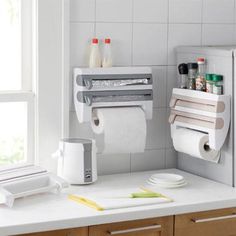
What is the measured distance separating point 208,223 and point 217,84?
2.09 feet

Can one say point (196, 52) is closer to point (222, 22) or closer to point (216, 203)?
point (222, 22)

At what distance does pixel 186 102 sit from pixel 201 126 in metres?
0.16

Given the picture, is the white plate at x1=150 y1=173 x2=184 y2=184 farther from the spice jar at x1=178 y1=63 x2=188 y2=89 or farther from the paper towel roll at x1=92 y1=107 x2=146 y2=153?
the spice jar at x1=178 y1=63 x2=188 y2=89

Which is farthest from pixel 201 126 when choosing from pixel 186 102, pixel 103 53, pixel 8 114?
pixel 8 114

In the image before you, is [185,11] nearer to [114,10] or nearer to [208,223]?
[114,10]

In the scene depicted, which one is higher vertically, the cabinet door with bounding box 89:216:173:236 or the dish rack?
the dish rack

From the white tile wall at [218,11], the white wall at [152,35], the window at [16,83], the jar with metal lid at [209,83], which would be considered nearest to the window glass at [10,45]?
the window at [16,83]

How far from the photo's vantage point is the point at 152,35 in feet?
10.7

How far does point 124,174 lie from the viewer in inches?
127

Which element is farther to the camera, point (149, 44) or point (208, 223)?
point (149, 44)

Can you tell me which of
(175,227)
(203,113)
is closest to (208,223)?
(175,227)

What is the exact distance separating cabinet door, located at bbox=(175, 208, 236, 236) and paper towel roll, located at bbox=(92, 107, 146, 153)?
1.63 feet

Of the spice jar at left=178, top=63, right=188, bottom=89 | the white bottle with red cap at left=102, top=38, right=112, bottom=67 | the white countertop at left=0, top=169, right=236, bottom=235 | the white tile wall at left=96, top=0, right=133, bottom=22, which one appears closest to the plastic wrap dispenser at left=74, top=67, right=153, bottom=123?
the white bottle with red cap at left=102, top=38, right=112, bottom=67

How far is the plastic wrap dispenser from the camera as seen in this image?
118 inches
